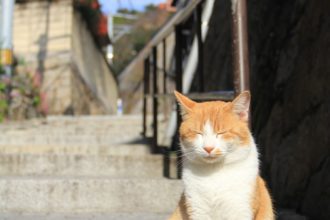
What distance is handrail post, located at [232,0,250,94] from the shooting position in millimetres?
2246

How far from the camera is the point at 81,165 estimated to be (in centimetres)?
341

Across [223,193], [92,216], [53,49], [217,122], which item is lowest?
[92,216]

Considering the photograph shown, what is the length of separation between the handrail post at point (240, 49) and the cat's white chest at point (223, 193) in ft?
1.81

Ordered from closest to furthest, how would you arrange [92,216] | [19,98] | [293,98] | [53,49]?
Answer: [293,98], [92,216], [19,98], [53,49]

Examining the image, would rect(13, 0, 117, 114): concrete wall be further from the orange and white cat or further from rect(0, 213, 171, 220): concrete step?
the orange and white cat

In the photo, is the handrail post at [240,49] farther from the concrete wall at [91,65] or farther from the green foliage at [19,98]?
the concrete wall at [91,65]

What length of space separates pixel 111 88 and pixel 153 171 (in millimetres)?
12524

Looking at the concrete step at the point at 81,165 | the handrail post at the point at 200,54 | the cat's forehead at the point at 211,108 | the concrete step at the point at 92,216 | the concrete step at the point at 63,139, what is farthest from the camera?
the concrete step at the point at 63,139

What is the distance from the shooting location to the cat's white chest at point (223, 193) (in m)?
1.78

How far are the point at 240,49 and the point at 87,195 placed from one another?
1346mm

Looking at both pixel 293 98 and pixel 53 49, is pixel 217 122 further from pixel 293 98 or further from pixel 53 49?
pixel 53 49

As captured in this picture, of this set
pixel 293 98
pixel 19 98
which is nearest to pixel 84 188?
pixel 293 98

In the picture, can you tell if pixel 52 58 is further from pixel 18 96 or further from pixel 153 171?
pixel 153 171

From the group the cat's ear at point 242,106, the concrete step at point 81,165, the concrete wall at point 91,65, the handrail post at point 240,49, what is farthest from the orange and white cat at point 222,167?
the concrete wall at point 91,65
